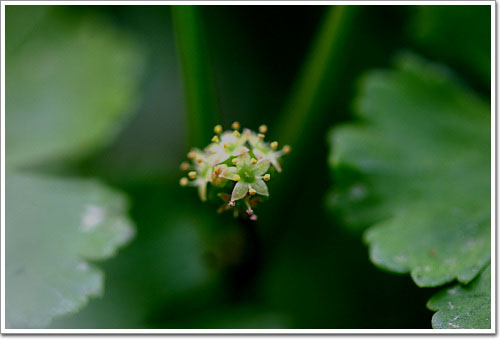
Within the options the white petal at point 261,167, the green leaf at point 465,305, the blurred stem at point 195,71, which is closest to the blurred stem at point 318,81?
the blurred stem at point 195,71

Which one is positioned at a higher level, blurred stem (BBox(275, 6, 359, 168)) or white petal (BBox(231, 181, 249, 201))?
blurred stem (BBox(275, 6, 359, 168))

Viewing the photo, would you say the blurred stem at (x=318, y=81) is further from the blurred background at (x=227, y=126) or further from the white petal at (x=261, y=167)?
the white petal at (x=261, y=167)

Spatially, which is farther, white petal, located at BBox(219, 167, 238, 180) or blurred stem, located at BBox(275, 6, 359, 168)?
blurred stem, located at BBox(275, 6, 359, 168)

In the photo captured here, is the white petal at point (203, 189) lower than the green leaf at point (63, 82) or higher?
lower

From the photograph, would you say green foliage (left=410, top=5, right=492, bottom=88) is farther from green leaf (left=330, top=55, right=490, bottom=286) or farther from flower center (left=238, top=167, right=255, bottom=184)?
flower center (left=238, top=167, right=255, bottom=184)

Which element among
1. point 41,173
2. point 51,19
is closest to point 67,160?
point 41,173

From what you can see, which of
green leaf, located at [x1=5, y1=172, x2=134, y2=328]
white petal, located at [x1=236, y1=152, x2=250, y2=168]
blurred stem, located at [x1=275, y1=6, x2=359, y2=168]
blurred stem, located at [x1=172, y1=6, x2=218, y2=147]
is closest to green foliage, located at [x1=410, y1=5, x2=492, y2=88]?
blurred stem, located at [x1=275, y1=6, x2=359, y2=168]
